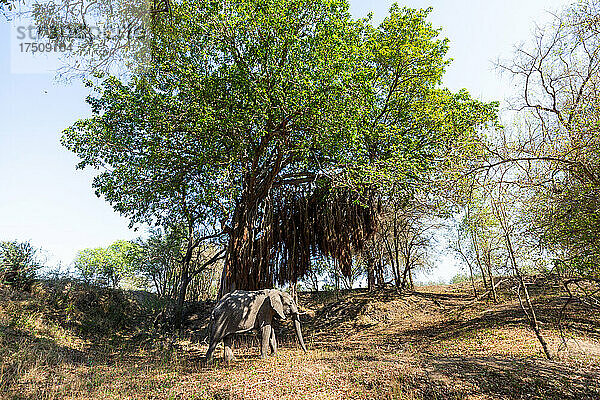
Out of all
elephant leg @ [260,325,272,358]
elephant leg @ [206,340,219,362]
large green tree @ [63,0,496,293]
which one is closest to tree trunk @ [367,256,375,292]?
large green tree @ [63,0,496,293]

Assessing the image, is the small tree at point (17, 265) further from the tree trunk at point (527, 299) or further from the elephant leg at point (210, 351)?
the tree trunk at point (527, 299)

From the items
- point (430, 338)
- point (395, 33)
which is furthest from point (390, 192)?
point (395, 33)

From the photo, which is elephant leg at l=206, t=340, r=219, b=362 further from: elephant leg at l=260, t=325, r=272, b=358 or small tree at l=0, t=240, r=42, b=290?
small tree at l=0, t=240, r=42, b=290

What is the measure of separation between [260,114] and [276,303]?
259 inches

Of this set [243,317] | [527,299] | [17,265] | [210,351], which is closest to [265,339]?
[243,317]

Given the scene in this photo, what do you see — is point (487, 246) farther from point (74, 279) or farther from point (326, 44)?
point (74, 279)

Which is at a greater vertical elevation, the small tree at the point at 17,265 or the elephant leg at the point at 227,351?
the small tree at the point at 17,265

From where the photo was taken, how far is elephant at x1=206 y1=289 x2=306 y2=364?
971 cm

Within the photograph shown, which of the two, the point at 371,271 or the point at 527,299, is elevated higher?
the point at 371,271

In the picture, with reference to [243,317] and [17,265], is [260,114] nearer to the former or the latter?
[243,317]

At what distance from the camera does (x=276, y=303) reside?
10.7 metres

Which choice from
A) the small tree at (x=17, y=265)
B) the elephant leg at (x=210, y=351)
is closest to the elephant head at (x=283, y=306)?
the elephant leg at (x=210, y=351)

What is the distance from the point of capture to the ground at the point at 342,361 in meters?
6.61

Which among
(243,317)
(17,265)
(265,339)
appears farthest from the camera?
(17,265)
